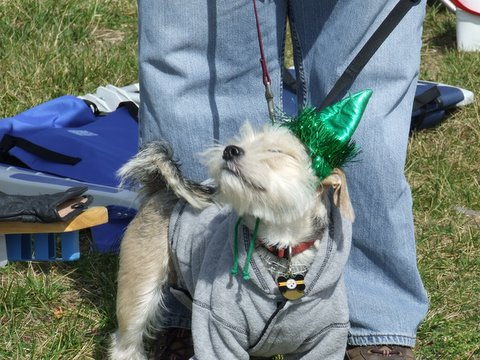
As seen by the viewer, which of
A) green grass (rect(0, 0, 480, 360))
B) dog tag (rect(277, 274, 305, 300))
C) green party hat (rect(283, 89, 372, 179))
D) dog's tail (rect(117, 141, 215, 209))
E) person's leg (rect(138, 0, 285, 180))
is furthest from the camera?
green grass (rect(0, 0, 480, 360))

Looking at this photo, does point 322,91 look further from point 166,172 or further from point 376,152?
point 166,172

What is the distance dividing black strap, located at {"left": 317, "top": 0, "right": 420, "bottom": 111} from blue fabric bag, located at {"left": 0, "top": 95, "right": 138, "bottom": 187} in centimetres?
157

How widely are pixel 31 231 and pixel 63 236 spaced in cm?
13

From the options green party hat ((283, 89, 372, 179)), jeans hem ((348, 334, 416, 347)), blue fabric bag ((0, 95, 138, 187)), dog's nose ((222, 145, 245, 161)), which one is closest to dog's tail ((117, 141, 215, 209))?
dog's nose ((222, 145, 245, 161))

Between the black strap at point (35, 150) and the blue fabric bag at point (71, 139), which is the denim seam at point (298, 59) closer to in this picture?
the blue fabric bag at point (71, 139)

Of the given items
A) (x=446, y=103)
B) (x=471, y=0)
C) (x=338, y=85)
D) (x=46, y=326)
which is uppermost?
(x=338, y=85)

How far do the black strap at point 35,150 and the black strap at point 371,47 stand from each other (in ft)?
5.62

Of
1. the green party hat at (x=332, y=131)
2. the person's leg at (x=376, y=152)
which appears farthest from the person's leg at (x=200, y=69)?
the green party hat at (x=332, y=131)

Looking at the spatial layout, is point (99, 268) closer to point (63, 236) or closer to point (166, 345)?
point (63, 236)

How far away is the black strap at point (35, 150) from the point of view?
3.99 m

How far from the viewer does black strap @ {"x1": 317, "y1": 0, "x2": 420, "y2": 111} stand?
2.51 meters

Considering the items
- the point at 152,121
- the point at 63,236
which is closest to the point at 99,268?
the point at 63,236

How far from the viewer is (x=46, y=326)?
3205 mm

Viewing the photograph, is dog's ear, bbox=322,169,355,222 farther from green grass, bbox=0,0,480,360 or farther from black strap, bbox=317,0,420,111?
green grass, bbox=0,0,480,360
